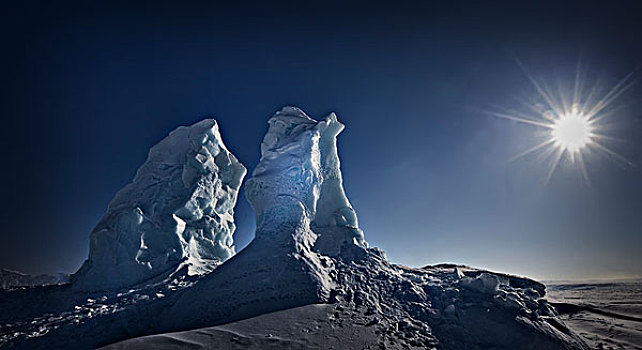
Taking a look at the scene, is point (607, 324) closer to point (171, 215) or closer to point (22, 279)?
point (171, 215)

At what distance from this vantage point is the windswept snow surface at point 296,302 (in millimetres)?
14781

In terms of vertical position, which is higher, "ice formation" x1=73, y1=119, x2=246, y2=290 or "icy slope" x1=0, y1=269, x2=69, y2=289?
"ice formation" x1=73, y1=119, x2=246, y2=290

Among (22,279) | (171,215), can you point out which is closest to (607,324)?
(171,215)

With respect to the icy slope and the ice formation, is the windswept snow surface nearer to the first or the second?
the ice formation

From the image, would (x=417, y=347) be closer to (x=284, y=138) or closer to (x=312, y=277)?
(x=312, y=277)

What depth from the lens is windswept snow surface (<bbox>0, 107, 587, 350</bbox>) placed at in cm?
1478

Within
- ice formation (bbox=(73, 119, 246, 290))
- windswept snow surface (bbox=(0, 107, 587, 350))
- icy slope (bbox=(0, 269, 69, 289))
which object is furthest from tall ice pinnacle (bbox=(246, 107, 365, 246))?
icy slope (bbox=(0, 269, 69, 289))

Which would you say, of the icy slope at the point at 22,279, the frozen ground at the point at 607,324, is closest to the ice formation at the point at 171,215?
the icy slope at the point at 22,279

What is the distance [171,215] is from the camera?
25.6 m

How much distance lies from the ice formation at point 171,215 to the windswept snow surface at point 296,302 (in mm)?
979

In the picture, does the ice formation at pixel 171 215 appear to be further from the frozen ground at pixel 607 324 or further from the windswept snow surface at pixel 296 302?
the frozen ground at pixel 607 324

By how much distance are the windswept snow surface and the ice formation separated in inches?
38.5

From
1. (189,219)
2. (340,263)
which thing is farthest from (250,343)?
(189,219)

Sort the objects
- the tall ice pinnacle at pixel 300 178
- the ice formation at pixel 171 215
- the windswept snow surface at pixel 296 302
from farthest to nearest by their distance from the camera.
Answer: the ice formation at pixel 171 215 < the tall ice pinnacle at pixel 300 178 < the windswept snow surface at pixel 296 302
